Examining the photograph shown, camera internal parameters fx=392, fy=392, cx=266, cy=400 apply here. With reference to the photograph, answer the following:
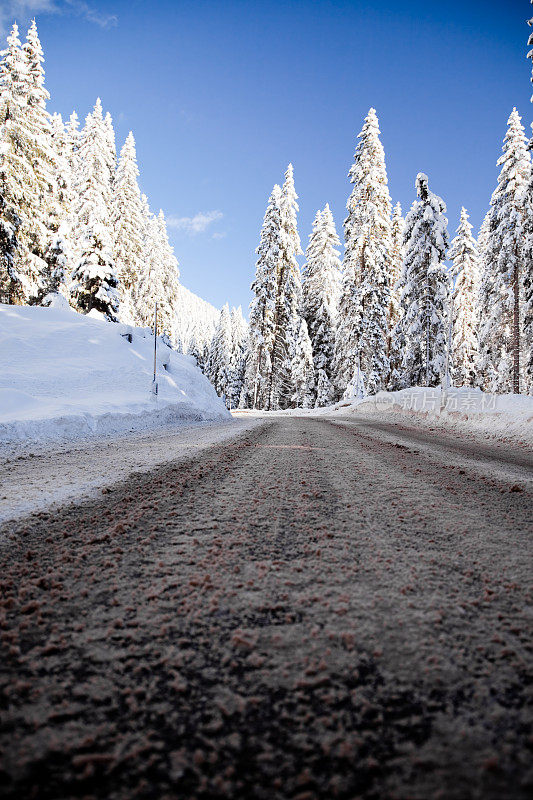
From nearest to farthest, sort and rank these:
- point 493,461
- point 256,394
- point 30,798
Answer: point 30,798
point 493,461
point 256,394

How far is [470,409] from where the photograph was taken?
1223cm

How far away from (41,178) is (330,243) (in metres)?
22.7

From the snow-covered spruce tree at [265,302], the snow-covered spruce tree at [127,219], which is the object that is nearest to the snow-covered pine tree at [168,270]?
the snow-covered spruce tree at [127,219]

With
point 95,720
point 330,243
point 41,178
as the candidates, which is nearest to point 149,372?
point 95,720

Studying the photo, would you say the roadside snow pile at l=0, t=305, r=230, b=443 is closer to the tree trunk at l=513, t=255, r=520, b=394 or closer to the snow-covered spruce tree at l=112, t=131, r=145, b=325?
the snow-covered spruce tree at l=112, t=131, r=145, b=325

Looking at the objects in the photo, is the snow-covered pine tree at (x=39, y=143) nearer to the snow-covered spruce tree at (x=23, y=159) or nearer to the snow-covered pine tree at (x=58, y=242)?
the snow-covered spruce tree at (x=23, y=159)

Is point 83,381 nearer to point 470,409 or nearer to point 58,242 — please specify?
point 470,409

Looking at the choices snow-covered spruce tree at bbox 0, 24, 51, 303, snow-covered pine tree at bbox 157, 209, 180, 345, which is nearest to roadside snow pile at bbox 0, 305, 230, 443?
snow-covered spruce tree at bbox 0, 24, 51, 303

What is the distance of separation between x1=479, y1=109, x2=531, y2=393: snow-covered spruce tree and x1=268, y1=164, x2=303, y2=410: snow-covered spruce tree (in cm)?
1385

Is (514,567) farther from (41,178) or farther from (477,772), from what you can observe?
(41,178)

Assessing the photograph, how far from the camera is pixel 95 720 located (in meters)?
0.95

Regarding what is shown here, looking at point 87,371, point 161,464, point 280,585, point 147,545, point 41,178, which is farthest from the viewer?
point 41,178

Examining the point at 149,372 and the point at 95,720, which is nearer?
the point at 95,720

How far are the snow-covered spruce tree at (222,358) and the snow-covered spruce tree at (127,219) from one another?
20532 mm
